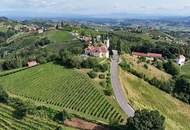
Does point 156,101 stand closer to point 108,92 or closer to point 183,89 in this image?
point 108,92

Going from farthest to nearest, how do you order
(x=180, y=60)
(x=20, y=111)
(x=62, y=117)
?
(x=180, y=60) → (x=20, y=111) → (x=62, y=117)

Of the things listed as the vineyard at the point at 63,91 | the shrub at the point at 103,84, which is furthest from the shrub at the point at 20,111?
the shrub at the point at 103,84

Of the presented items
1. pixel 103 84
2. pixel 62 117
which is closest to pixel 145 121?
pixel 62 117

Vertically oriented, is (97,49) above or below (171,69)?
above

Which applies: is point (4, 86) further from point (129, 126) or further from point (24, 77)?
point (129, 126)

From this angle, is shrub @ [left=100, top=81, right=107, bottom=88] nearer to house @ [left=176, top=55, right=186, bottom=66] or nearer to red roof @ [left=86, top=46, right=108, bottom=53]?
red roof @ [left=86, top=46, right=108, bottom=53]
